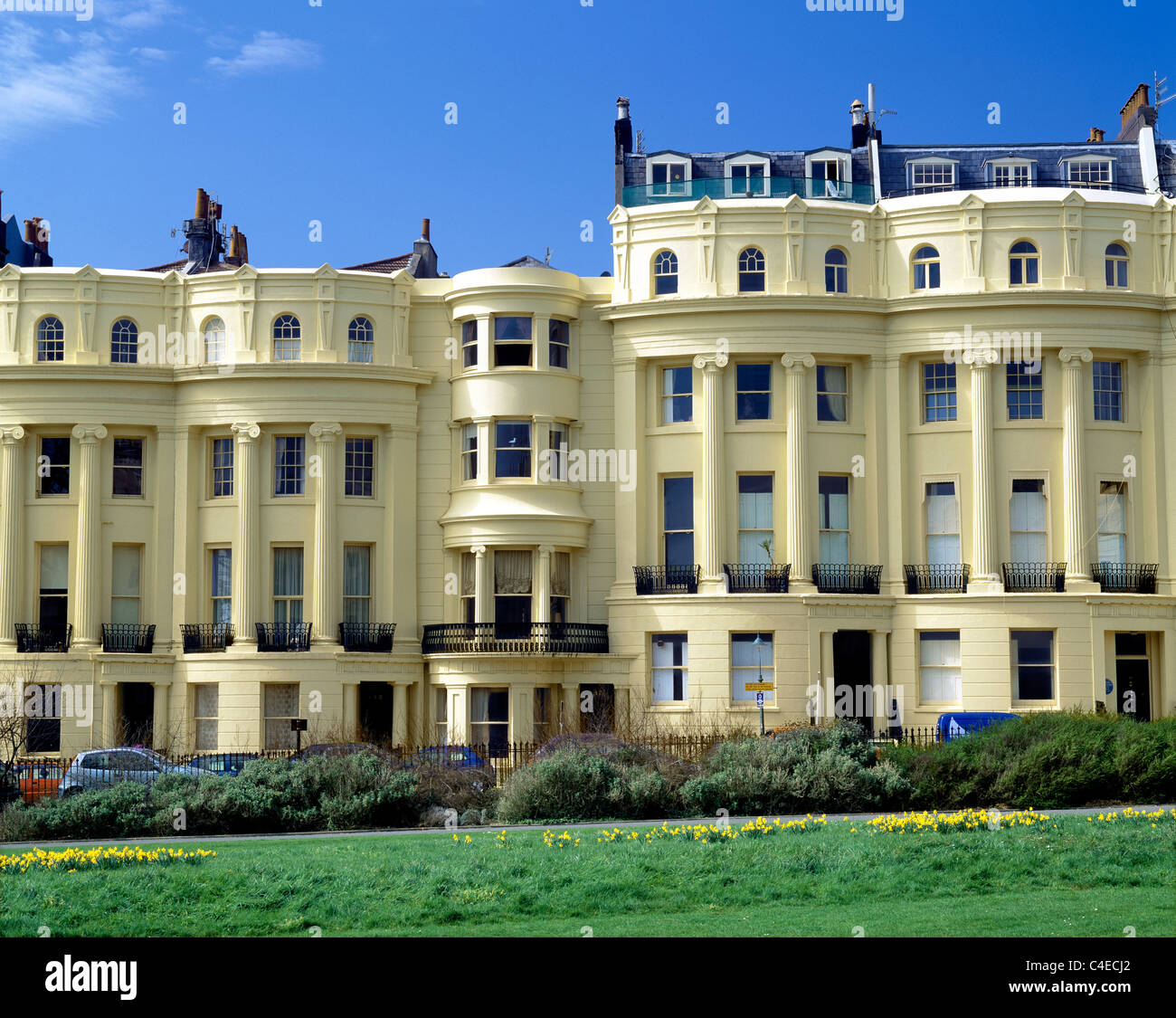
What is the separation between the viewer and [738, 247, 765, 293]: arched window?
170 feet

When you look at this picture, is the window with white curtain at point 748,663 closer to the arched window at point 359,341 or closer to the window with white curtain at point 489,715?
the window with white curtain at point 489,715

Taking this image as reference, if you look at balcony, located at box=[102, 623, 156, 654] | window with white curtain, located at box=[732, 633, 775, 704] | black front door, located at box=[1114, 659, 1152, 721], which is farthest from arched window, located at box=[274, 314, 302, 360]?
black front door, located at box=[1114, 659, 1152, 721]

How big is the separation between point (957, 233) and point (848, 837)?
3110 cm

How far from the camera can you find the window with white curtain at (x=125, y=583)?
52.7 meters

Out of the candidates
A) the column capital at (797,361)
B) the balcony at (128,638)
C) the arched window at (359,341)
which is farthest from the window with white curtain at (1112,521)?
the balcony at (128,638)

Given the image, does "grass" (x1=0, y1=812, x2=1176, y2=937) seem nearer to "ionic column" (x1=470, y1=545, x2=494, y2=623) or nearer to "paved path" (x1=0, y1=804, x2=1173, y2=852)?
"paved path" (x1=0, y1=804, x2=1173, y2=852)

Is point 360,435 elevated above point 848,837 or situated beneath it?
elevated above

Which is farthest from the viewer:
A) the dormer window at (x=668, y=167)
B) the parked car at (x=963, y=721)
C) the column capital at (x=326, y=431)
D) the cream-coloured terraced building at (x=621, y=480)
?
the dormer window at (x=668, y=167)

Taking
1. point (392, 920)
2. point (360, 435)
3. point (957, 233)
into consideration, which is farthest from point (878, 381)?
point (392, 920)

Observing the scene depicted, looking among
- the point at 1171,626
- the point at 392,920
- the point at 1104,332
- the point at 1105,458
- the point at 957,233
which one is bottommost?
the point at 392,920

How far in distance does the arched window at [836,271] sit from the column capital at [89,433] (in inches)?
898

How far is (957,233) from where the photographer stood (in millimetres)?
51438

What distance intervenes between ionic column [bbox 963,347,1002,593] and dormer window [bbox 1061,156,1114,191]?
48.9 feet
